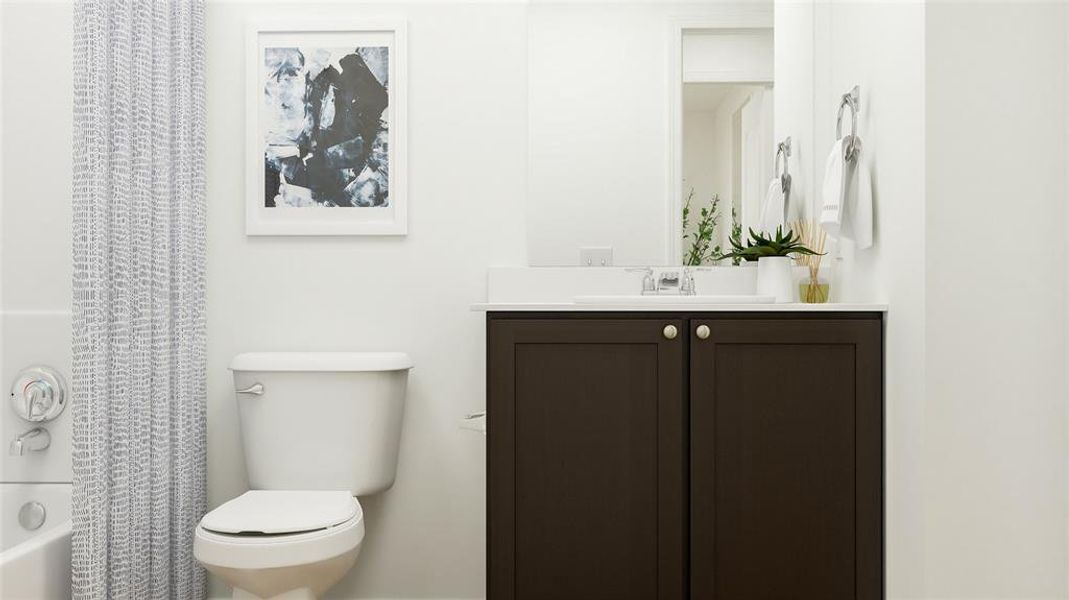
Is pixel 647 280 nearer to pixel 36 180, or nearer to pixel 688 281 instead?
pixel 688 281

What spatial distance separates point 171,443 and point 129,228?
624mm

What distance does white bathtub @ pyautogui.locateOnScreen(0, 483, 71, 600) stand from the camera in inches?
64.8

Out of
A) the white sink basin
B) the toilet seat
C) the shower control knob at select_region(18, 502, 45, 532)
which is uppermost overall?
the white sink basin

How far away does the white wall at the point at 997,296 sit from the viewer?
1.67 meters

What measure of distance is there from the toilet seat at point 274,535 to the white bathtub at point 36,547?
1.03ft

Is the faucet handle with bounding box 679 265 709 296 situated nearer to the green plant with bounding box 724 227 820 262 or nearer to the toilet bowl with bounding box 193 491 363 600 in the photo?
the green plant with bounding box 724 227 820 262

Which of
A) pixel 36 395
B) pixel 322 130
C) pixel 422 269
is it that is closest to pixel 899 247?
pixel 422 269

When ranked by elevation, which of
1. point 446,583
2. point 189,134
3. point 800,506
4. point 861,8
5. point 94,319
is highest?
point 861,8

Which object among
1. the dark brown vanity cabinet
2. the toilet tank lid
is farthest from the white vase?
the toilet tank lid

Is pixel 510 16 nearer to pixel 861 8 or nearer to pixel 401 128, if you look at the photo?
pixel 401 128

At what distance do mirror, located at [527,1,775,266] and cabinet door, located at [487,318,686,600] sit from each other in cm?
57

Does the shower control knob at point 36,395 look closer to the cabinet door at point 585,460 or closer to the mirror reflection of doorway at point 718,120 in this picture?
the cabinet door at point 585,460

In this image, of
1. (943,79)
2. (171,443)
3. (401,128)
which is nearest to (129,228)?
(171,443)

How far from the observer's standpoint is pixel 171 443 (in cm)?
213
